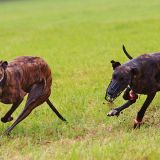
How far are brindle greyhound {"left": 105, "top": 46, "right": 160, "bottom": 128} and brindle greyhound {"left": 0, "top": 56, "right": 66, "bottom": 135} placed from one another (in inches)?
56.4

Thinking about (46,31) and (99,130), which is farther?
(46,31)

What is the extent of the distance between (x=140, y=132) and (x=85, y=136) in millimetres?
911

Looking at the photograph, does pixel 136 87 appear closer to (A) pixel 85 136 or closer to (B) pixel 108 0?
(A) pixel 85 136

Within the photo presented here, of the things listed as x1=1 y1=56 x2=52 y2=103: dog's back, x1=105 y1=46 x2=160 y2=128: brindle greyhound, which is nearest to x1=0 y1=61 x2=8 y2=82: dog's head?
x1=1 y1=56 x2=52 y2=103: dog's back

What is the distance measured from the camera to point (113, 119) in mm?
9570

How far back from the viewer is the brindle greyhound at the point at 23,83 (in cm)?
875

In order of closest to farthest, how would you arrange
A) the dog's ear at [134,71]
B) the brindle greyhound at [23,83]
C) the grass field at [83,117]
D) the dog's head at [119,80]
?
the grass field at [83,117] < the dog's head at [119,80] < the dog's ear at [134,71] < the brindle greyhound at [23,83]

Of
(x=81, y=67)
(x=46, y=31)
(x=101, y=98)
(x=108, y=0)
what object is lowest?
(x=108, y=0)

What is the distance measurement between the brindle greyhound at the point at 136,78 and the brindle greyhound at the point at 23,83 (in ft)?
4.70

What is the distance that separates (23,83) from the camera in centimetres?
912

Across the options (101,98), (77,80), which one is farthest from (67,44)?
(101,98)

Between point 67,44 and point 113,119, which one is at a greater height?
point 113,119

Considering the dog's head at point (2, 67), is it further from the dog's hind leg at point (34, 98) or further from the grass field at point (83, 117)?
the grass field at point (83, 117)

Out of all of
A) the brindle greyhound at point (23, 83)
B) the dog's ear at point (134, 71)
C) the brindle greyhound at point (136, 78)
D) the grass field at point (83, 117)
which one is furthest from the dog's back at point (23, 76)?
the dog's ear at point (134, 71)
